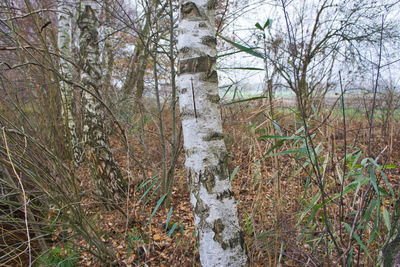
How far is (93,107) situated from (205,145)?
219 centimetres

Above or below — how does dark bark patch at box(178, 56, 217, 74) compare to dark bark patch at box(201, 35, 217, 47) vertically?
below

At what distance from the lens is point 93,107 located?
2824 millimetres

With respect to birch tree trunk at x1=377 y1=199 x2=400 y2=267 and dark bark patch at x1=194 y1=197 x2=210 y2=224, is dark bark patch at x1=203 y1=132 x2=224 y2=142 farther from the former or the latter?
birch tree trunk at x1=377 y1=199 x2=400 y2=267

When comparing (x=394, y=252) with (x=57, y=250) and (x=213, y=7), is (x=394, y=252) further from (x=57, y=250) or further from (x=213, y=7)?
(x=57, y=250)

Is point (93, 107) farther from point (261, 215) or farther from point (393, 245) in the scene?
point (393, 245)

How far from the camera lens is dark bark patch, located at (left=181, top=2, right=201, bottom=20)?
3.87ft

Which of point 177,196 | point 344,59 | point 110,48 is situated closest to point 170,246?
point 177,196

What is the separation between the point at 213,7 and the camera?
4.07 ft

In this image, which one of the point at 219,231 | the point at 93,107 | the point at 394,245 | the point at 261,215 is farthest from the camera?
the point at 93,107

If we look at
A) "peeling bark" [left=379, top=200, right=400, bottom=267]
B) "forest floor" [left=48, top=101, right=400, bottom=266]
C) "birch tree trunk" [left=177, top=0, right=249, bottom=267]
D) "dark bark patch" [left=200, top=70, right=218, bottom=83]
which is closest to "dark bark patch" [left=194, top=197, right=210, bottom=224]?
"birch tree trunk" [left=177, top=0, right=249, bottom=267]

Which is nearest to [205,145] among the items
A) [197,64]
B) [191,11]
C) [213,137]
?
[213,137]

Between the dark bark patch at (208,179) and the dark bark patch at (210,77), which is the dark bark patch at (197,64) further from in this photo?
the dark bark patch at (208,179)

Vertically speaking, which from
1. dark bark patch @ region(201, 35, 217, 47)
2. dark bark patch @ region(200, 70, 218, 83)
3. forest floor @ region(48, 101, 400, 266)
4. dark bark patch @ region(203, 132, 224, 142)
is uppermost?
dark bark patch @ region(201, 35, 217, 47)

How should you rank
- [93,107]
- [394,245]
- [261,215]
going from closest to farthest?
1. [394,245]
2. [261,215]
3. [93,107]
